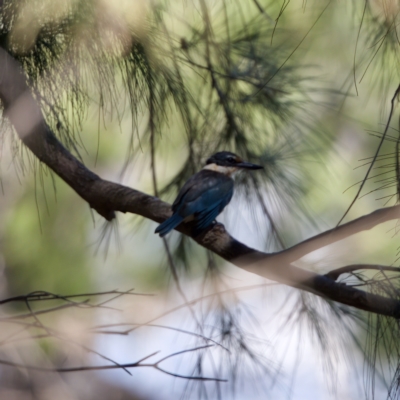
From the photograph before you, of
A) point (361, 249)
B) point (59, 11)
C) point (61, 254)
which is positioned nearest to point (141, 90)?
point (59, 11)

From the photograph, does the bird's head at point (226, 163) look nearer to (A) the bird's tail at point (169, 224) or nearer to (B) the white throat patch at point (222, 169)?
(B) the white throat patch at point (222, 169)

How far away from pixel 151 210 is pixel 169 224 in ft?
0.28

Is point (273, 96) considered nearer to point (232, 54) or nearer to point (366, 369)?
point (232, 54)

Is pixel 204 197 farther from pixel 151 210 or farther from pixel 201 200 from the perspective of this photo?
pixel 151 210

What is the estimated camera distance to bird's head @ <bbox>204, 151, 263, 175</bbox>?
1.75 meters

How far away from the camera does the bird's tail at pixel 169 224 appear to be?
160 cm

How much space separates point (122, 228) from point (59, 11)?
0.95m

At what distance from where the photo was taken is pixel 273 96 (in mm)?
1766

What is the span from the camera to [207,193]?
1855mm

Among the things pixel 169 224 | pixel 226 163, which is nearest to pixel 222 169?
pixel 226 163

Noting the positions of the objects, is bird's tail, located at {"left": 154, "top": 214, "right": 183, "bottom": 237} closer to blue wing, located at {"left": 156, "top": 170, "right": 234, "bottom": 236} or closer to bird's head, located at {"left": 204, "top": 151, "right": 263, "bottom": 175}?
blue wing, located at {"left": 156, "top": 170, "right": 234, "bottom": 236}

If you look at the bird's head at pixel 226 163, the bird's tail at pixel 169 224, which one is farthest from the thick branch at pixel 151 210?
the bird's head at pixel 226 163

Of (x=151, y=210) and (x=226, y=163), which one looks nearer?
(x=151, y=210)

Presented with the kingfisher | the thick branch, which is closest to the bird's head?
the kingfisher
